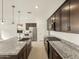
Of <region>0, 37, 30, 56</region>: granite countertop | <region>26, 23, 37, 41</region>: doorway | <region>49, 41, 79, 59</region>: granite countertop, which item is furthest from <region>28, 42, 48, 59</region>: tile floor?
<region>26, 23, 37, 41</region>: doorway

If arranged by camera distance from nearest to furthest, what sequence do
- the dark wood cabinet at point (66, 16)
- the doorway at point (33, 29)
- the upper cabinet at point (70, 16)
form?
the upper cabinet at point (70, 16) < the dark wood cabinet at point (66, 16) < the doorway at point (33, 29)

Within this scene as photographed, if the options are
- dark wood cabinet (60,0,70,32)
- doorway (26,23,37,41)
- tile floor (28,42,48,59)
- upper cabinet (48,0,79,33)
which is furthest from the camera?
doorway (26,23,37,41)

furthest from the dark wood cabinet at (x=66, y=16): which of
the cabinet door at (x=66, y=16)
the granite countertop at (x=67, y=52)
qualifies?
the granite countertop at (x=67, y=52)

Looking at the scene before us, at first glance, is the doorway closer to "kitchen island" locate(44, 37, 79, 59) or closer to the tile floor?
the tile floor

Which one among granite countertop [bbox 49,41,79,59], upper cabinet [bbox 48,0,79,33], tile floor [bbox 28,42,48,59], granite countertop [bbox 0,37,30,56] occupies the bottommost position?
tile floor [bbox 28,42,48,59]

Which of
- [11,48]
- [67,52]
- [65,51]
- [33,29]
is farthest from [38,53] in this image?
[33,29]

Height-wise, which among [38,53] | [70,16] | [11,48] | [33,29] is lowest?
[38,53]

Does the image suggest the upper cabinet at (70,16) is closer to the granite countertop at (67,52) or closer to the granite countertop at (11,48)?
the granite countertop at (67,52)

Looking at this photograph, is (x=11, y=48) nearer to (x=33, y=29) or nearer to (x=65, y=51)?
(x=65, y=51)

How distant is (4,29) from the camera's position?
12562 millimetres

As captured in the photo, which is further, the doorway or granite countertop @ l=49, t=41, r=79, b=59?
the doorway

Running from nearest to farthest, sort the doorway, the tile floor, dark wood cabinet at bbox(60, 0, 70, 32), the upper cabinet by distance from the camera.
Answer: the upper cabinet < dark wood cabinet at bbox(60, 0, 70, 32) < the tile floor < the doorway

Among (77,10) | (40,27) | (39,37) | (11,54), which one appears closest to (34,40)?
(39,37)

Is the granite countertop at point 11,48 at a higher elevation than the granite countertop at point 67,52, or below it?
below
